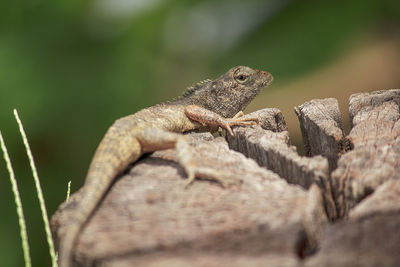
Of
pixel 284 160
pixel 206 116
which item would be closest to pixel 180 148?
pixel 284 160

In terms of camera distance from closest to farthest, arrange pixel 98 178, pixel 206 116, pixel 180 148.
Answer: pixel 98 178, pixel 180 148, pixel 206 116

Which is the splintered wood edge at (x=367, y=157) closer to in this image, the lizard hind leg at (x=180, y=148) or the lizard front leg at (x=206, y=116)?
the lizard hind leg at (x=180, y=148)

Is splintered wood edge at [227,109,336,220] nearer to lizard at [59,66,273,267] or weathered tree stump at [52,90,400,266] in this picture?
weathered tree stump at [52,90,400,266]

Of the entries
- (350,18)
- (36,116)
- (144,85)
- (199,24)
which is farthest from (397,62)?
(36,116)

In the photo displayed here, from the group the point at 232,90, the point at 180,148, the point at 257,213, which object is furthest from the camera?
the point at 232,90

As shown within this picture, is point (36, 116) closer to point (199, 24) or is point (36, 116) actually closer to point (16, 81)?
point (16, 81)

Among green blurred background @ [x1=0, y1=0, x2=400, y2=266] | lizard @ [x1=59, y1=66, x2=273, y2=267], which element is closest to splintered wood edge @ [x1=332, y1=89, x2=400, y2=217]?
lizard @ [x1=59, y1=66, x2=273, y2=267]

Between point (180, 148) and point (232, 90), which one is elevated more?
point (232, 90)

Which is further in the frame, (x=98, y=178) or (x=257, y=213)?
(x=98, y=178)

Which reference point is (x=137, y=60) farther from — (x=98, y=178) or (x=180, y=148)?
(x=98, y=178)
